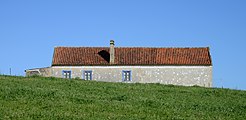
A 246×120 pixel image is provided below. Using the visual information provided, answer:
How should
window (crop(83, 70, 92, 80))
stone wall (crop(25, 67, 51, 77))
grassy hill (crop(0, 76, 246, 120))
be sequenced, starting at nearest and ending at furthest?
grassy hill (crop(0, 76, 246, 120)), window (crop(83, 70, 92, 80)), stone wall (crop(25, 67, 51, 77))

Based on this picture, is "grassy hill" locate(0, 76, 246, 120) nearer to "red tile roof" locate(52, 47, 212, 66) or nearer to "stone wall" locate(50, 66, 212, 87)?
"stone wall" locate(50, 66, 212, 87)

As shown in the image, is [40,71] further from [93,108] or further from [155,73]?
[93,108]

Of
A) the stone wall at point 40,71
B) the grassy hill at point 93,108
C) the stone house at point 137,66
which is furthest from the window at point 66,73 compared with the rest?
the grassy hill at point 93,108

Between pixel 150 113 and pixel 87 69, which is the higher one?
pixel 87 69

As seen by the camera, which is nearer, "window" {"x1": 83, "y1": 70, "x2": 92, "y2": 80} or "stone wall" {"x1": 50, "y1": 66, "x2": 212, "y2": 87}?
"stone wall" {"x1": 50, "y1": 66, "x2": 212, "y2": 87}

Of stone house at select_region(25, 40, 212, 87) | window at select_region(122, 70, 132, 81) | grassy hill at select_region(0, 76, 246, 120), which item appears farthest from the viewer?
window at select_region(122, 70, 132, 81)

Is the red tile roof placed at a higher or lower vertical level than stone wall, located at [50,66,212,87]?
higher

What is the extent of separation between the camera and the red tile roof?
199ft

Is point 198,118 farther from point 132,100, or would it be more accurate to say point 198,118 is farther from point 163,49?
point 163,49

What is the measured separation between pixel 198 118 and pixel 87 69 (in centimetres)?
4171

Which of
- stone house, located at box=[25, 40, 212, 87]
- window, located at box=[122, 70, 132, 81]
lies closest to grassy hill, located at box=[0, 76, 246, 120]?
stone house, located at box=[25, 40, 212, 87]

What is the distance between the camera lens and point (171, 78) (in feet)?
196

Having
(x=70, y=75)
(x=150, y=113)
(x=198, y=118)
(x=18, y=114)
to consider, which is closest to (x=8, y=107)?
(x=18, y=114)

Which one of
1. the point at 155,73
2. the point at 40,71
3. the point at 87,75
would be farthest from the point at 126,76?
the point at 40,71
